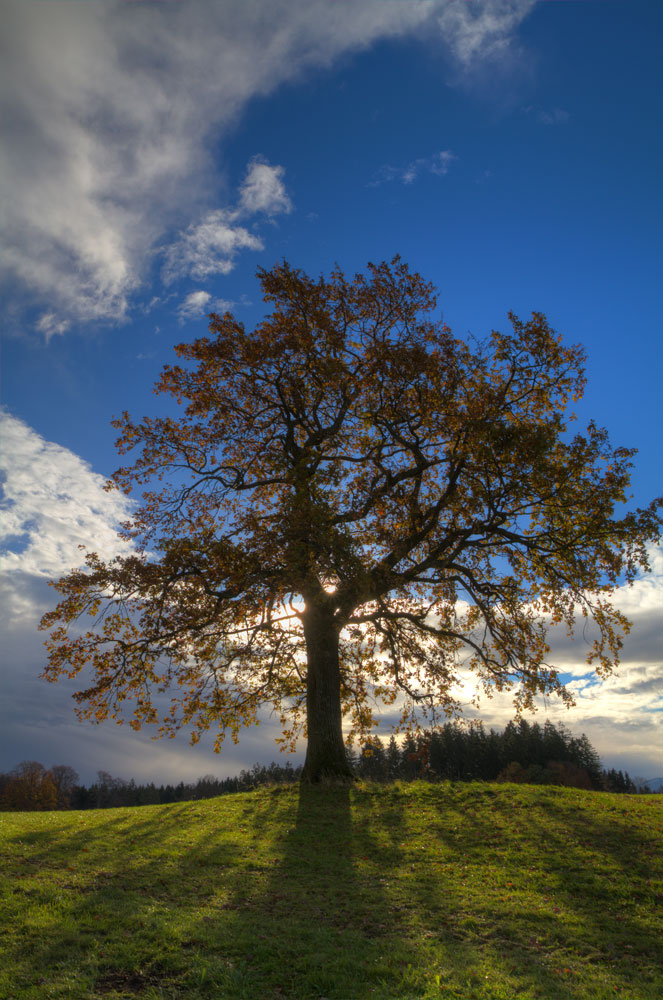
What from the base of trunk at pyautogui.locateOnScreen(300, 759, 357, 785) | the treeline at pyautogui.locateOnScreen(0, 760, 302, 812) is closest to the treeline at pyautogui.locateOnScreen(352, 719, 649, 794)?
the treeline at pyautogui.locateOnScreen(0, 760, 302, 812)

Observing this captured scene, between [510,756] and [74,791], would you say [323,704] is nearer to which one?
[510,756]

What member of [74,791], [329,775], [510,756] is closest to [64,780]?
[74,791]

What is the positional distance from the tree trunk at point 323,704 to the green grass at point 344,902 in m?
1.93

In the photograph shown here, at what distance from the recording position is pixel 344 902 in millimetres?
9492

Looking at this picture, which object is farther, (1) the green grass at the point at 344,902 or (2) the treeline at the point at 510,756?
(2) the treeline at the point at 510,756

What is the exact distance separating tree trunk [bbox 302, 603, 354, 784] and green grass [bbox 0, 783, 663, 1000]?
1929 mm

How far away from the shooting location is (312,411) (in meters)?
20.4

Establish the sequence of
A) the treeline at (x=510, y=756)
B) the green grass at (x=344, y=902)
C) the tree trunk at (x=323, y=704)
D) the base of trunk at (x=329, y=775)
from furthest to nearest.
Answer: the treeline at (x=510, y=756) < the tree trunk at (x=323, y=704) < the base of trunk at (x=329, y=775) < the green grass at (x=344, y=902)

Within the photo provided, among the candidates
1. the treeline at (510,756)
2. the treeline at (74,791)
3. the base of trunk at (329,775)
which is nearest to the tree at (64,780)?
the treeline at (74,791)

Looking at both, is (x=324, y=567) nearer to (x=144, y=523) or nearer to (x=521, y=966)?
(x=144, y=523)

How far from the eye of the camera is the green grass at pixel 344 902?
6430 mm

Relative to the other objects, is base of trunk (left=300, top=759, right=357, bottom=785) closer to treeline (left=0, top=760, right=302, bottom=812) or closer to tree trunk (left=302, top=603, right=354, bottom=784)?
tree trunk (left=302, top=603, right=354, bottom=784)

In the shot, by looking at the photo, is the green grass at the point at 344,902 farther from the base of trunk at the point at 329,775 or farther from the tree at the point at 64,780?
the tree at the point at 64,780

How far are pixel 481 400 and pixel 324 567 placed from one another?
6.77 m
